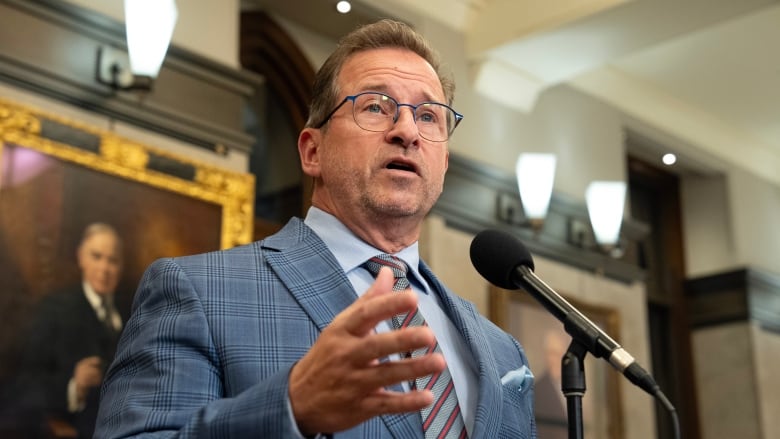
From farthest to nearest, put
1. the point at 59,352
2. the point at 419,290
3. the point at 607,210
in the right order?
1. the point at 607,210
2. the point at 59,352
3. the point at 419,290

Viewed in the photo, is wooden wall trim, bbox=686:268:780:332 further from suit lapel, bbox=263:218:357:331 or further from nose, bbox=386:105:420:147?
suit lapel, bbox=263:218:357:331

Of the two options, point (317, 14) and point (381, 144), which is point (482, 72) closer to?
point (317, 14)

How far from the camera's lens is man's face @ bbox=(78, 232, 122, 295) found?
4004 millimetres

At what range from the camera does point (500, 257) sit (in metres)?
1.78

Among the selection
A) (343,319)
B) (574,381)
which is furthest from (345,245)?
(343,319)

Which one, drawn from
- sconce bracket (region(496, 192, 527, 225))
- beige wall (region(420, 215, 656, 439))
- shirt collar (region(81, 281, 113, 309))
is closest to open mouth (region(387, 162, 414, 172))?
shirt collar (region(81, 281, 113, 309))

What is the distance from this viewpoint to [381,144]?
2.00m

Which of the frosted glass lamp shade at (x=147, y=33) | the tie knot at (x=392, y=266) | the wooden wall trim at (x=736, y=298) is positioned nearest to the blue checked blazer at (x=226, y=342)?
the tie knot at (x=392, y=266)

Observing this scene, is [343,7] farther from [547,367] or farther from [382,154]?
[382,154]

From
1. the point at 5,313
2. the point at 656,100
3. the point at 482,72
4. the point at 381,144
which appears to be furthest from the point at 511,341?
the point at 656,100

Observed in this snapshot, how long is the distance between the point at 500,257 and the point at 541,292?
132 millimetres

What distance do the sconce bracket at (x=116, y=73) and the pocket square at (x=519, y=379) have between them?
2690 mm

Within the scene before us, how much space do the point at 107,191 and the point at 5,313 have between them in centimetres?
70

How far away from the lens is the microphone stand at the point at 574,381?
5.10 feet
